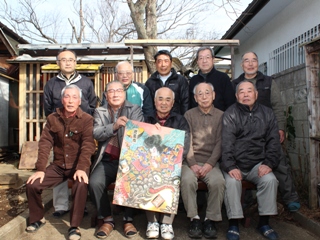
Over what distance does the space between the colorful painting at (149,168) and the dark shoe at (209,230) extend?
0.46 m

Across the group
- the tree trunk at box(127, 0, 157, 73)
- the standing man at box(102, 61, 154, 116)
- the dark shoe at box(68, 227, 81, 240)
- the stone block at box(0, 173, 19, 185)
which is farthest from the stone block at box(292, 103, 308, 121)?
the stone block at box(0, 173, 19, 185)

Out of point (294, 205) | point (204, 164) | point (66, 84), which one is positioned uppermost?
point (66, 84)

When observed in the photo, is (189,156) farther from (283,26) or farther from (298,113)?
(283,26)

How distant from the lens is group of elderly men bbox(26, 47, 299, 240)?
369cm

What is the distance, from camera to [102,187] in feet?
12.4

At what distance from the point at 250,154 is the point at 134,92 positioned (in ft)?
5.71

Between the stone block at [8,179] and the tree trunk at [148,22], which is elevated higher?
the tree trunk at [148,22]

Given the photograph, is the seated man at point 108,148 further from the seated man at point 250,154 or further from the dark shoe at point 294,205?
the dark shoe at point 294,205

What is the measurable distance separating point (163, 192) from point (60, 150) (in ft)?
4.58

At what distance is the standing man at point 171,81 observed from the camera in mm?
4660

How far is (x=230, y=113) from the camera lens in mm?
4035

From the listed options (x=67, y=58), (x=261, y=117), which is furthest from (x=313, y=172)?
(x=67, y=58)

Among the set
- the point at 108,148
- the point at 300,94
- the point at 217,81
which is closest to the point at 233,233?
the point at 108,148

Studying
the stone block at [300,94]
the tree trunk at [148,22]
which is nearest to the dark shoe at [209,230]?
the stone block at [300,94]
